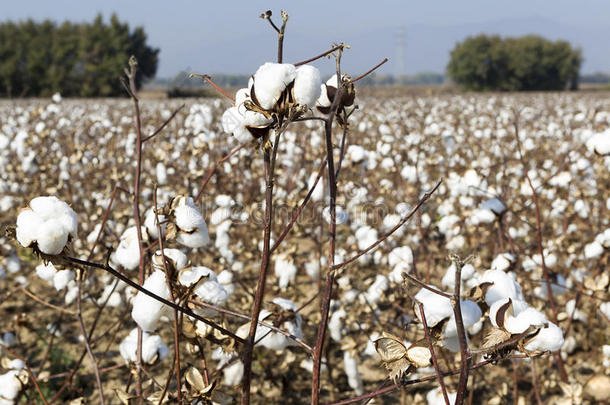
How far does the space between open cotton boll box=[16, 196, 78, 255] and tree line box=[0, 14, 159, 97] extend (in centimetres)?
3962

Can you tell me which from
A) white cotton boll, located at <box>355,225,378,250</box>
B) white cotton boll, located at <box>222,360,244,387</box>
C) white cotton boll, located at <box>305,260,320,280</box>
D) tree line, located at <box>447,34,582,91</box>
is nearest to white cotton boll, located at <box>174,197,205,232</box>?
white cotton boll, located at <box>222,360,244,387</box>

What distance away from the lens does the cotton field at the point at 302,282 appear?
841 millimetres

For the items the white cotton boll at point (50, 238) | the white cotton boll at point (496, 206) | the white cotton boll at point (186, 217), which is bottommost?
the white cotton boll at point (496, 206)

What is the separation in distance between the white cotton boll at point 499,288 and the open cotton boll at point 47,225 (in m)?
0.72

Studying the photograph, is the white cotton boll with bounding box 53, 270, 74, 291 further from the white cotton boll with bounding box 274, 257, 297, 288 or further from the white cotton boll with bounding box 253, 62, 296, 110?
the white cotton boll with bounding box 253, 62, 296, 110

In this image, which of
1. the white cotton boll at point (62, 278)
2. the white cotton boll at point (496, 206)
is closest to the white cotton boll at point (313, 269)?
the white cotton boll at point (496, 206)

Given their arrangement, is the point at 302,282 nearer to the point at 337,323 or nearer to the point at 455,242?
the point at 337,323

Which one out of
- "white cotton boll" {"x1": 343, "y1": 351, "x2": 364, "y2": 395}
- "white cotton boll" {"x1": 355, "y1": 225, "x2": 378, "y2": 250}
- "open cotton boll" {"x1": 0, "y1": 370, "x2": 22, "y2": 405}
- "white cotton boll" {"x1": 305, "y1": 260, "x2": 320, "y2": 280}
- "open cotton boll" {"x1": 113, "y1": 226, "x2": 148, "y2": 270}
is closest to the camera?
"open cotton boll" {"x1": 113, "y1": 226, "x2": 148, "y2": 270}

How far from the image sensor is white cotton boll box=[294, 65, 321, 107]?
30.1 inches

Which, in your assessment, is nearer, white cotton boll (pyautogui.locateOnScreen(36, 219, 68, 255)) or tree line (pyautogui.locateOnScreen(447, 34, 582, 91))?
white cotton boll (pyautogui.locateOnScreen(36, 219, 68, 255))

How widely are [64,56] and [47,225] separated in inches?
1790

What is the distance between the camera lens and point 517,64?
1768 inches

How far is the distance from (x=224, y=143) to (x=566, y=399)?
4.12m

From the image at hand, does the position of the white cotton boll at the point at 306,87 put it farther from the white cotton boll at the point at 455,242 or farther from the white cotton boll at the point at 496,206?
the white cotton boll at the point at 455,242
